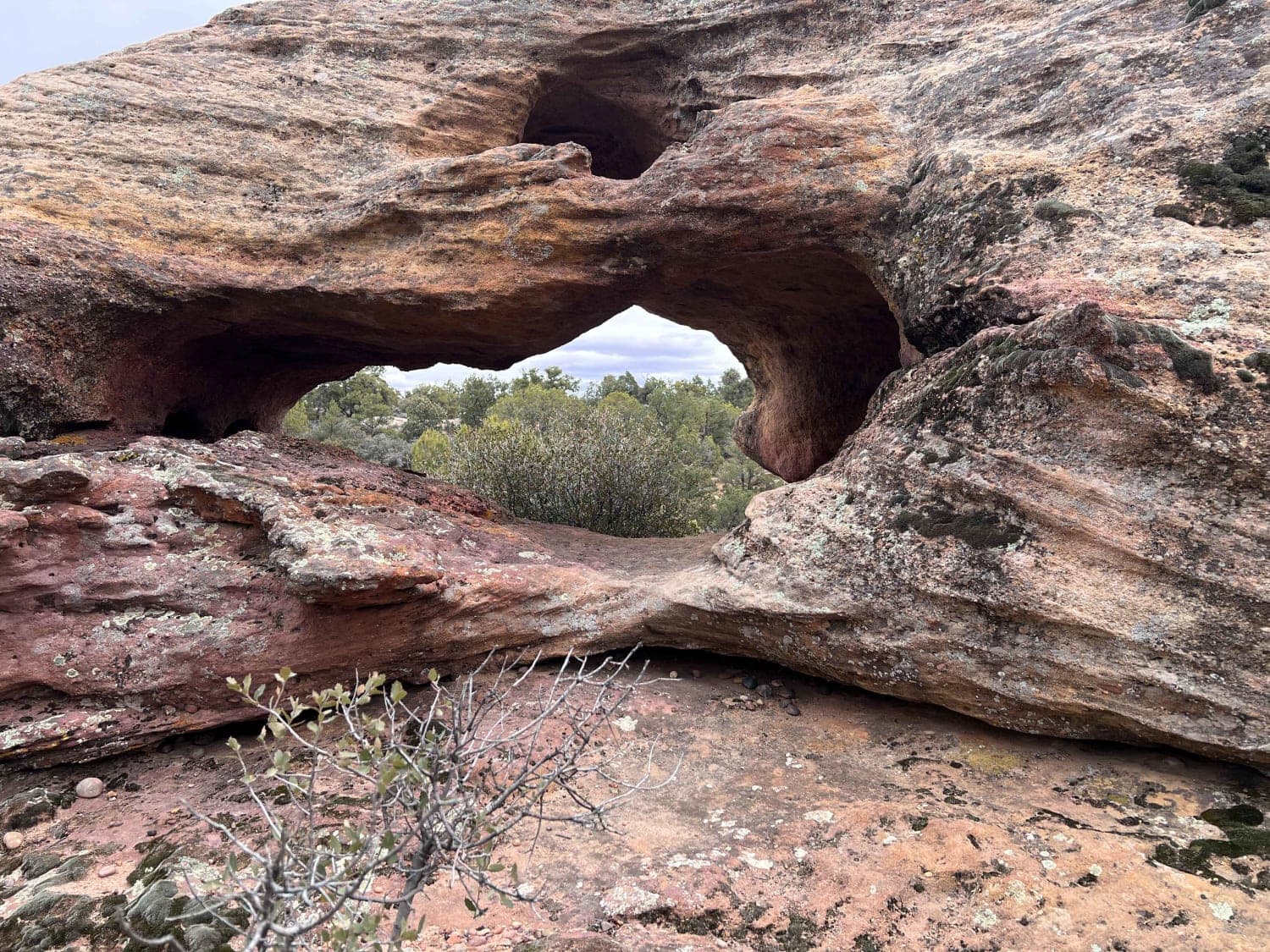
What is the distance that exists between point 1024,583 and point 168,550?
15.3 feet

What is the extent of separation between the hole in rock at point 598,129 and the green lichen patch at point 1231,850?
6.97 meters

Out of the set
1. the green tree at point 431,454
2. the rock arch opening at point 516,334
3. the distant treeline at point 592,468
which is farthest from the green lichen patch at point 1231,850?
the green tree at point 431,454

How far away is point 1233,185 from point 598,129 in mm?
6108

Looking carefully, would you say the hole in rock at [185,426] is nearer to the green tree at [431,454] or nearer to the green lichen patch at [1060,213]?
the green lichen patch at [1060,213]

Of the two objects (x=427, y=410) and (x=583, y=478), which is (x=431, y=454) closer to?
(x=583, y=478)

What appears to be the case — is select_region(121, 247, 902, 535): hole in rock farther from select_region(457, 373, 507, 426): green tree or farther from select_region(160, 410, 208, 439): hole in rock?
select_region(457, 373, 507, 426): green tree

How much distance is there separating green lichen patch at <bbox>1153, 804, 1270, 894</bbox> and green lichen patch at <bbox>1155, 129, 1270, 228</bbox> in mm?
2824

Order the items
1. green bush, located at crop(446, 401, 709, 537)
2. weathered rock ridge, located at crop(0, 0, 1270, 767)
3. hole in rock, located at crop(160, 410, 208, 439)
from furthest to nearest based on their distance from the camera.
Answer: green bush, located at crop(446, 401, 709, 537)
hole in rock, located at crop(160, 410, 208, 439)
weathered rock ridge, located at crop(0, 0, 1270, 767)

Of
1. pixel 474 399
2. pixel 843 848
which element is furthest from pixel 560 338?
pixel 474 399

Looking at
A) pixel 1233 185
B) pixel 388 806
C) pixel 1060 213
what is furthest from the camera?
pixel 1060 213

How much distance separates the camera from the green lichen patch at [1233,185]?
11.3 ft

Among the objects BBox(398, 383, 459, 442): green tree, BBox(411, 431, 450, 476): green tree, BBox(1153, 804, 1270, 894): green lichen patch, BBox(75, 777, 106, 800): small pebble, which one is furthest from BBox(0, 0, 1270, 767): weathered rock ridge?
BBox(398, 383, 459, 442): green tree

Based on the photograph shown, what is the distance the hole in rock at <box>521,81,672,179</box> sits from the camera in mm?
7289

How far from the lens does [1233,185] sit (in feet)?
11.5
